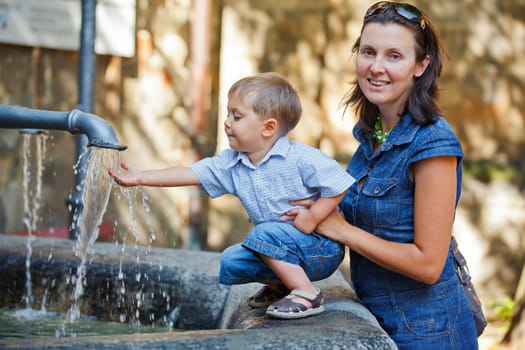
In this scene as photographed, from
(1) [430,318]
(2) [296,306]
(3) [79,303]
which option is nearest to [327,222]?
(2) [296,306]

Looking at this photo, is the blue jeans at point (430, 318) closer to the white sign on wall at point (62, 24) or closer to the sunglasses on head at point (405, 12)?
the sunglasses on head at point (405, 12)

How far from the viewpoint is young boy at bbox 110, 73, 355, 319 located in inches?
88.3

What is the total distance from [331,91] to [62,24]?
1.87 m

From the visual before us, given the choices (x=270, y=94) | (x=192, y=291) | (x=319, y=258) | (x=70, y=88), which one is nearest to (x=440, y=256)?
(x=319, y=258)

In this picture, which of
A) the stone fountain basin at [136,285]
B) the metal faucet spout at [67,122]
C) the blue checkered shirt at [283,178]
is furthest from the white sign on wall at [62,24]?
the blue checkered shirt at [283,178]

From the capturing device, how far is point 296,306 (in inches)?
85.9

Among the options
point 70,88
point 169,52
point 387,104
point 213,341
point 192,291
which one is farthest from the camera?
point 169,52

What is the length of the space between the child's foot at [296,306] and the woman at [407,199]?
0.18 metres

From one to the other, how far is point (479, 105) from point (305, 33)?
51.6 inches

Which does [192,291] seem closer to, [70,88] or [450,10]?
[70,88]

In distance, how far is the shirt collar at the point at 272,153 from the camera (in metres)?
2.38

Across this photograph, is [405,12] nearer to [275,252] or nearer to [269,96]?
[269,96]

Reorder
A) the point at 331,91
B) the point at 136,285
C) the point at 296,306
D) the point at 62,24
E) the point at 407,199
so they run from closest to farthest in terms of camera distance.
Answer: the point at 296,306, the point at 407,199, the point at 136,285, the point at 62,24, the point at 331,91

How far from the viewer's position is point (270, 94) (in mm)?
2412
